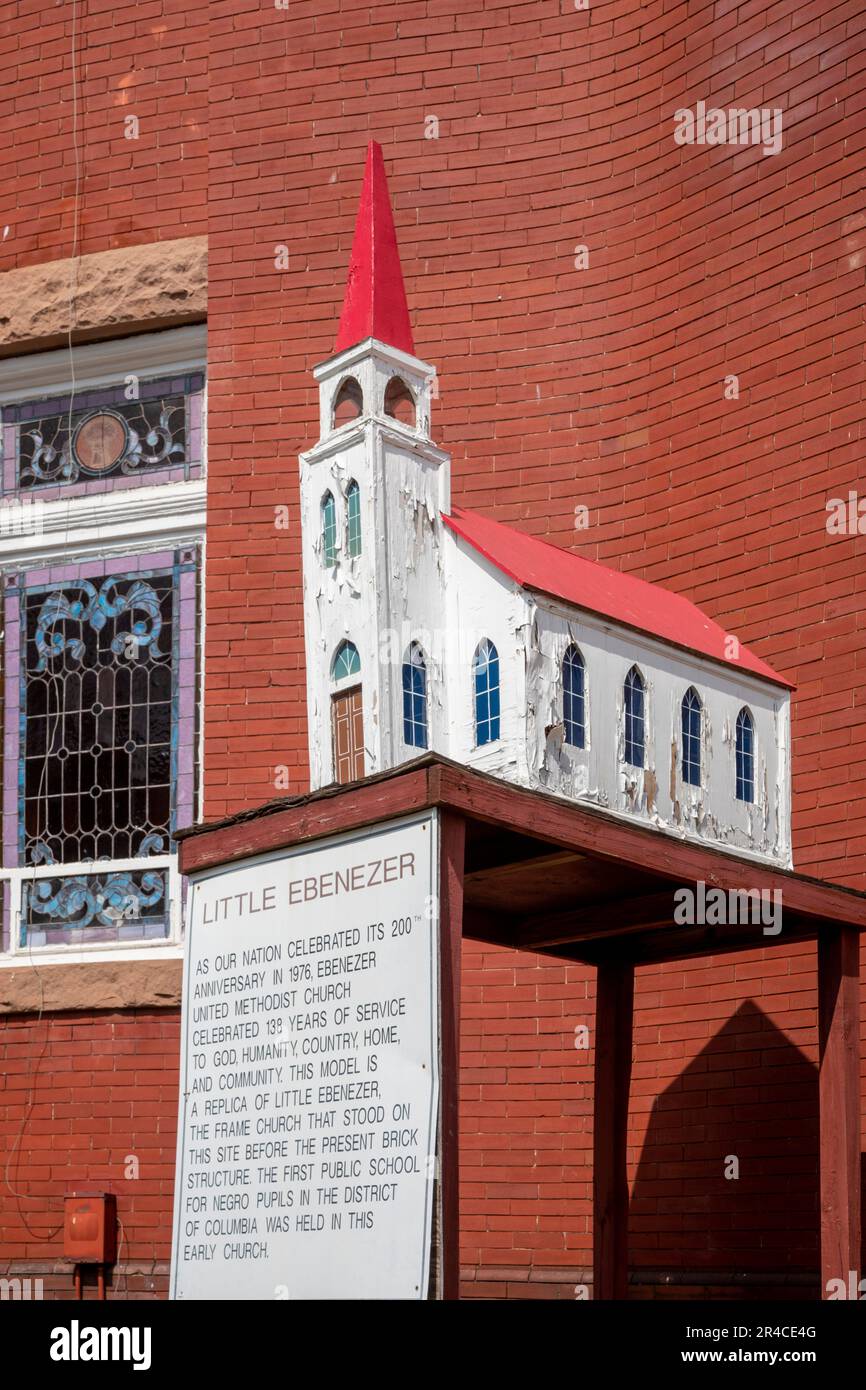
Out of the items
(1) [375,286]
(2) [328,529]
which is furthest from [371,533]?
(1) [375,286]

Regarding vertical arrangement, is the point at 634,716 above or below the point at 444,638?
below

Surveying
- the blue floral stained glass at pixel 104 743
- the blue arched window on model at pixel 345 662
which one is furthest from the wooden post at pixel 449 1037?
the blue floral stained glass at pixel 104 743

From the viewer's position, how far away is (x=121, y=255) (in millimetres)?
12344

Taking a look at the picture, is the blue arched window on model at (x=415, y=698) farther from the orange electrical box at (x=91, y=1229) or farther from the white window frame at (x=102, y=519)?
the orange electrical box at (x=91, y=1229)

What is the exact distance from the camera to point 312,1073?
6.75 m

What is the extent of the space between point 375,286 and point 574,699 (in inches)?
70.4

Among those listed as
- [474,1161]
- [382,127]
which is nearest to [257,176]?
[382,127]

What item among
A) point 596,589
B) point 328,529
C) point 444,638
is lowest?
point 444,638

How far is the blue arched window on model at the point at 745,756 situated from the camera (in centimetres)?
823

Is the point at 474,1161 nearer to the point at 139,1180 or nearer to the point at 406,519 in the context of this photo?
the point at 139,1180

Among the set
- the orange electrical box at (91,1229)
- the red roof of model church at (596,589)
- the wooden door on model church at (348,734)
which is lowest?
the orange electrical box at (91,1229)

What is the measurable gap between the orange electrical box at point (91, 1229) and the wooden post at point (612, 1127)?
A: 3.21 metres

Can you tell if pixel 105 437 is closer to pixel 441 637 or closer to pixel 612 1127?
pixel 441 637

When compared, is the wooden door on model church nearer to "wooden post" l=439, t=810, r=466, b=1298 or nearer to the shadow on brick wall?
"wooden post" l=439, t=810, r=466, b=1298
